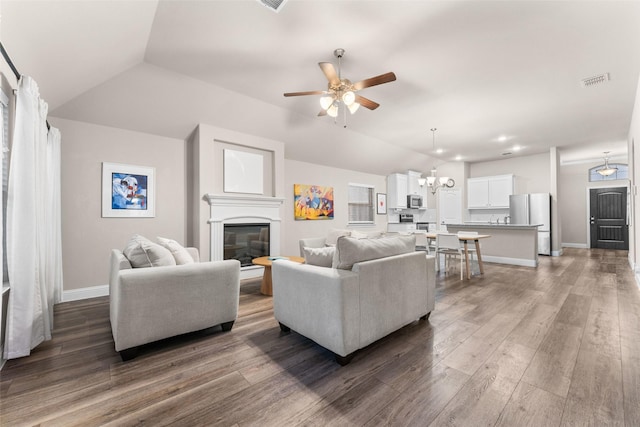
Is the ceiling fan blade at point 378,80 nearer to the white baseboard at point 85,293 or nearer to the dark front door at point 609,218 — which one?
the white baseboard at point 85,293

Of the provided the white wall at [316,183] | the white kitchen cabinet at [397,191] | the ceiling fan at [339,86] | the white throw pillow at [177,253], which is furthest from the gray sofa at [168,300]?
the white kitchen cabinet at [397,191]

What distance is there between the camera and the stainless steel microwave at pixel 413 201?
8102 mm

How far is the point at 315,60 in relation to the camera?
304 cm

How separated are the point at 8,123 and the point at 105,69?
1176mm

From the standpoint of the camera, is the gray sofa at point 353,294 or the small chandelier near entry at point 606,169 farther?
the small chandelier near entry at point 606,169

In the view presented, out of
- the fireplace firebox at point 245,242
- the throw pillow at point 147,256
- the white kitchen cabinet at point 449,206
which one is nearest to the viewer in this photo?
the throw pillow at point 147,256

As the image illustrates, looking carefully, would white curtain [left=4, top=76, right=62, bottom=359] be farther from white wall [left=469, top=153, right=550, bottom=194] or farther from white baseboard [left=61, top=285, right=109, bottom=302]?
white wall [left=469, top=153, right=550, bottom=194]

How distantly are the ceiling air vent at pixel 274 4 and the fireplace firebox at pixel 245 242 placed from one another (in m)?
3.25

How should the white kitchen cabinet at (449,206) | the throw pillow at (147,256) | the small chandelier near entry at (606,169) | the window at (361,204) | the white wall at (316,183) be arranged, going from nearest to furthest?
1. the throw pillow at (147,256)
2. the white wall at (316,183)
3. the window at (361,204)
4. the small chandelier near entry at (606,169)
5. the white kitchen cabinet at (449,206)

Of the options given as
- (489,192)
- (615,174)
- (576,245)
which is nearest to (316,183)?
(489,192)

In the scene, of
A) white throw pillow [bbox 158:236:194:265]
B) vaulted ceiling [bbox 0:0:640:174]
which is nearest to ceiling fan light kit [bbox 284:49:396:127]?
vaulted ceiling [bbox 0:0:640:174]

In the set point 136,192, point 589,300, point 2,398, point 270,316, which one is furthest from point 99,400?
point 589,300

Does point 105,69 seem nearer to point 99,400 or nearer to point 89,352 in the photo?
point 89,352

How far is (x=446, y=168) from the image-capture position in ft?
28.6
